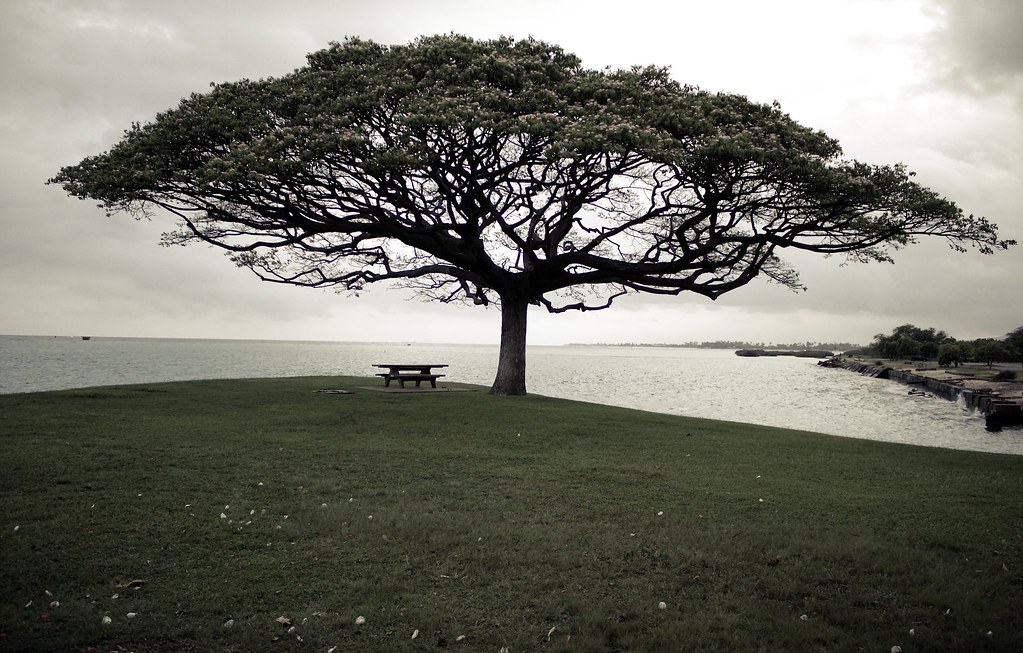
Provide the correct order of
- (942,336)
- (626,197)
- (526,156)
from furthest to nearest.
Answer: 1. (942,336)
2. (626,197)
3. (526,156)

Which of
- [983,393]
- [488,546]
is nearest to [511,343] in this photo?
[488,546]

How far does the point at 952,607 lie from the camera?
6.93m

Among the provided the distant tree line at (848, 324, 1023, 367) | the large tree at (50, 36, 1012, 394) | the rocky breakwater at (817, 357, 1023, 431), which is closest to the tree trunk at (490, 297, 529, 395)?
the large tree at (50, 36, 1012, 394)

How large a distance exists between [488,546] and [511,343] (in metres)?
18.5

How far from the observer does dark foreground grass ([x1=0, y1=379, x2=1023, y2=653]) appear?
6387 millimetres

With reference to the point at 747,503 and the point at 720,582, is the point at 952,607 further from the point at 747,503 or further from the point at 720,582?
the point at 747,503

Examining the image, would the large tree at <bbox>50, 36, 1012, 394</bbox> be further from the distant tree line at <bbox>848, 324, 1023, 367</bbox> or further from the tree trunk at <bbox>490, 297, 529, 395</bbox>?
the distant tree line at <bbox>848, 324, 1023, 367</bbox>

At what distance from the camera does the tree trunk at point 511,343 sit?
88.1ft

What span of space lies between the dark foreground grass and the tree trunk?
1066cm

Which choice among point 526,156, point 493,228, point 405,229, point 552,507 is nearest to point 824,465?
point 552,507

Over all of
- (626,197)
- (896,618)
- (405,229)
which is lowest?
(896,618)

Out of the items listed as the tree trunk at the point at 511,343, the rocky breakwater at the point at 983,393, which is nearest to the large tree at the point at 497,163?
the tree trunk at the point at 511,343

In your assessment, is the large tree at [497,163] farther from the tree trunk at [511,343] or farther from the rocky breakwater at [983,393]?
the rocky breakwater at [983,393]

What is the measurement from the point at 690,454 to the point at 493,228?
16.9 m
